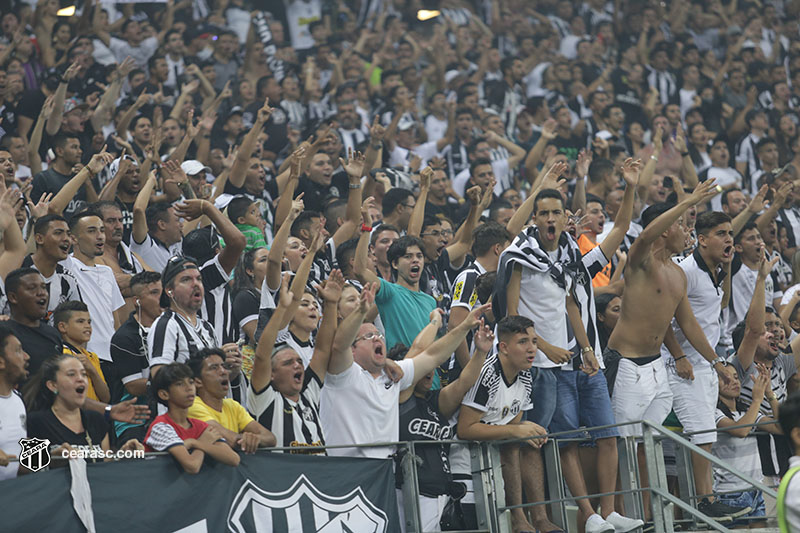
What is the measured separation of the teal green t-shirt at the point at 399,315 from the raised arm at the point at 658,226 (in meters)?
1.70

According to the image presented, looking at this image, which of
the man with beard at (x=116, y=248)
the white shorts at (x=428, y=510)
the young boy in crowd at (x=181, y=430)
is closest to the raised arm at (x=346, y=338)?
the white shorts at (x=428, y=510)

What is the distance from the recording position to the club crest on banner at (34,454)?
6.52 metres

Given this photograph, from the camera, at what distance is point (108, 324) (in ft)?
28.8

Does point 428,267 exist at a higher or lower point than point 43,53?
lower

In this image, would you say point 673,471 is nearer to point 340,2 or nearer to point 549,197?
point 549,197

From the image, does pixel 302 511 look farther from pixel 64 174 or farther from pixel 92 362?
pixel 64 174

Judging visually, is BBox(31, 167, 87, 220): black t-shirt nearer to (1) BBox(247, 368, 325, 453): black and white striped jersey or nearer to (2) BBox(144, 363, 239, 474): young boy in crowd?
(1) BBox(247, 368, 325, 453): black and white striped jersey

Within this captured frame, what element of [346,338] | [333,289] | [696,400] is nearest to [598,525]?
[696,400]

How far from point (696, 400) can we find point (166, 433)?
4224 mm

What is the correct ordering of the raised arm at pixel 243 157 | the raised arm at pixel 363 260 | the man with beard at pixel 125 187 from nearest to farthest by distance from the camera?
the raised arm at pixel 363 260 → the man with beard at pixel 125 187 → the raised arm at pixel 243 157

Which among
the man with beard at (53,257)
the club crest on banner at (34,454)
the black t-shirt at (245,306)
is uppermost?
the man with beard at (53,257)

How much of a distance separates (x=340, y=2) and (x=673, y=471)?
1229 centimetres

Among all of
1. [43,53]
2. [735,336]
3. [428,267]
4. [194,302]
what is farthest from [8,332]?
[43,53]

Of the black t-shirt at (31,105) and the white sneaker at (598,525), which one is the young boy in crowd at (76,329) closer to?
the white sneaker at (598,525)
